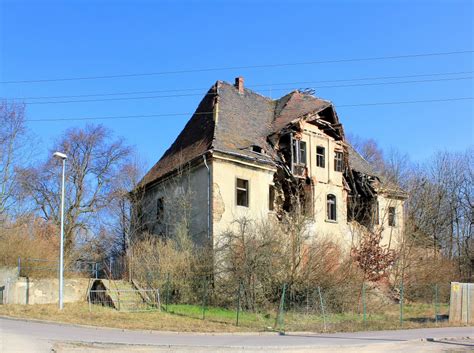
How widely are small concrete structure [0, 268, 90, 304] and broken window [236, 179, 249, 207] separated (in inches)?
381

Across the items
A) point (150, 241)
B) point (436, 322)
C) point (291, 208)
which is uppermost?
point (291, 208)

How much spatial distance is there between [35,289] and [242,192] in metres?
12.3

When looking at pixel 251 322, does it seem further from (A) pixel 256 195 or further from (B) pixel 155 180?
(B) pixel 155 180

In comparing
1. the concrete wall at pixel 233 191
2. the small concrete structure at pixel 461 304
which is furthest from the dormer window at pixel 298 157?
the small concrete structure at pixel 461 304

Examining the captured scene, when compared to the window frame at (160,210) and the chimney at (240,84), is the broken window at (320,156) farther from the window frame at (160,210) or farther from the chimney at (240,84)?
the window frame at (160,210)

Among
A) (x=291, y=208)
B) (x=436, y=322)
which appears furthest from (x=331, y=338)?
(x=291, y=208)

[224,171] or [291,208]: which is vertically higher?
[224,171]

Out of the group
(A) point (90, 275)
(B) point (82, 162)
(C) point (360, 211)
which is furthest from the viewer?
(B) point (82, 162)

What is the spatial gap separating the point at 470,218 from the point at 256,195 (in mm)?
28701

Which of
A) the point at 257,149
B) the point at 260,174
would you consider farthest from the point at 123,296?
the point at 257,149

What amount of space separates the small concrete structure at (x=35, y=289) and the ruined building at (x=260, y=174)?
7.05 meters

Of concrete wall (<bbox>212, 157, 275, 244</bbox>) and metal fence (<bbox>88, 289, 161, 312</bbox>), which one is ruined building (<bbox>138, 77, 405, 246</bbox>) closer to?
concrete wall (<bbox>212, 157, 275, 244</bbox>)

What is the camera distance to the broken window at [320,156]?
32594mm

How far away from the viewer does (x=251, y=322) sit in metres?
19.5
